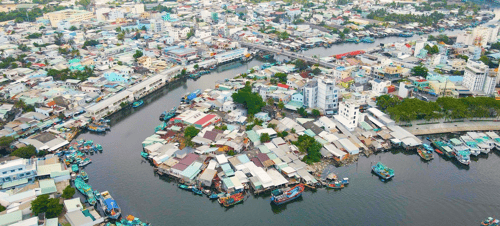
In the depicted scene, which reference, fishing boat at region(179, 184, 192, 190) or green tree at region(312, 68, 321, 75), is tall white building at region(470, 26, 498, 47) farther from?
fishing boat at region(179, 184, 192, 190)

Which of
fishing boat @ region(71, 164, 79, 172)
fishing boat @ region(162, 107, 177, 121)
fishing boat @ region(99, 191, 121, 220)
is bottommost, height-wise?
fishing boat @ region(162, 107, 177, 121)

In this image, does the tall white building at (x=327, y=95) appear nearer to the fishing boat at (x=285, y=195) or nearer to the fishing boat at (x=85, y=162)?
the fishing boat at (x=285, y=195)

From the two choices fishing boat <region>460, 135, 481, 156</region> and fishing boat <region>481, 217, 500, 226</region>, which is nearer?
fishing boat <region>481, 217, 500, 226</region>

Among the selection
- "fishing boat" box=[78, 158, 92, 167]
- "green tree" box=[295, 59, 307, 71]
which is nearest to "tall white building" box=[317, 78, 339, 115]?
"green tree" box=[295, 59, 307, 71]

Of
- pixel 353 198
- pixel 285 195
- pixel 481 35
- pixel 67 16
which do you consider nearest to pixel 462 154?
pixel 353 198

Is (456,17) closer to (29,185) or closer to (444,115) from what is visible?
(444,115)

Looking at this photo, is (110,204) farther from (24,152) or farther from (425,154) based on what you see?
(425,154)
